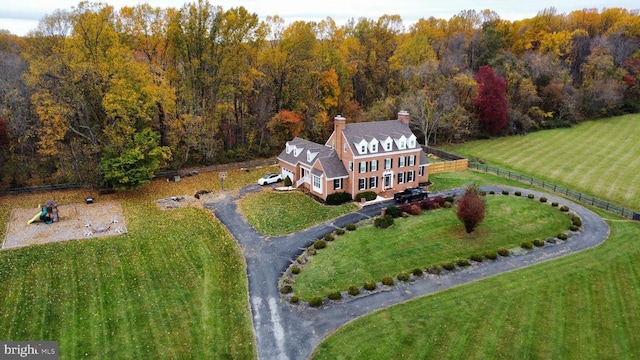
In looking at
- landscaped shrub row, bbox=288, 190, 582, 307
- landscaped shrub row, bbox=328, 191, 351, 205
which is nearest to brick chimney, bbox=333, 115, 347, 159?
landscaped shrub row, bbox=328, 191, 351, 205

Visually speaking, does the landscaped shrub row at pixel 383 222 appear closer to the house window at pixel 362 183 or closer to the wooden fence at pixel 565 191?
the house window at pixel 362 183

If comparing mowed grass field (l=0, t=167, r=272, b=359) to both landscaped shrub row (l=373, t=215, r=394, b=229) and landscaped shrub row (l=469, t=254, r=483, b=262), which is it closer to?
landscaped shrub row (l=373, t=215, r=394, b=229)

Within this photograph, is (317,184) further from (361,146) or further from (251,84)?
(251,84)

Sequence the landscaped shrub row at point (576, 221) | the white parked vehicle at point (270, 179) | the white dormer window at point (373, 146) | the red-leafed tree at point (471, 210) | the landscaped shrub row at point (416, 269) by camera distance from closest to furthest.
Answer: the landscaped shrub row at point (416, 269) → the red-leafed tree at point (471, 210) → the landscaped shrub row at point (576, 221) → the white dormer window at point (373, 146) → the white parked vehicle at point (270, 179)

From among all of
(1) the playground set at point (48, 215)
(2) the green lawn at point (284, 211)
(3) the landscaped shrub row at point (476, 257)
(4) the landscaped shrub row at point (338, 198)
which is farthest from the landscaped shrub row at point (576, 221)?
(1) the playground set at point (48, 215)

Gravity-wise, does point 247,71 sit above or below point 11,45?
below

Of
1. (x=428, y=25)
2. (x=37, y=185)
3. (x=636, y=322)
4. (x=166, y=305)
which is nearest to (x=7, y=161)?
(x=37, y=185)

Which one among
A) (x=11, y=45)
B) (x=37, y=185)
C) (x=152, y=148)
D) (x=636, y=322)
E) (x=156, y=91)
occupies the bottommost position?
(x=636, y=322)

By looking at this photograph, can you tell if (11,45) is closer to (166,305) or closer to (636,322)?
(166,305)
